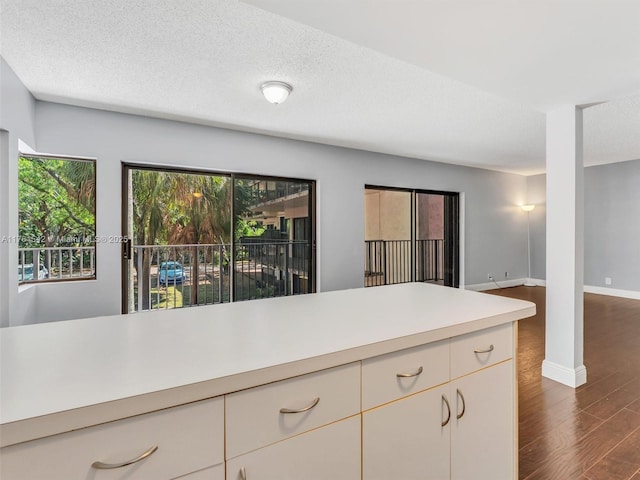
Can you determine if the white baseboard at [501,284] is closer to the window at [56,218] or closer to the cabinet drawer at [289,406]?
the cabinet drawer at [289,406]

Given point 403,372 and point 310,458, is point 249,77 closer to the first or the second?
point 403,372

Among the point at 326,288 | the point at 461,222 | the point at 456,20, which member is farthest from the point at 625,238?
the point at 456,20

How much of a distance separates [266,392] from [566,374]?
116 inches

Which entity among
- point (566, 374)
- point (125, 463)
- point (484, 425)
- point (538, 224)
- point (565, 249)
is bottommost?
point (566, 374)

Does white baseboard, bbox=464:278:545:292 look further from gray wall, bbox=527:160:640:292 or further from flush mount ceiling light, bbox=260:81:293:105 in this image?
flush mount ceiling light, bbox=260:81:293:105

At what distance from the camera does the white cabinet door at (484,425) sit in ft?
3.94

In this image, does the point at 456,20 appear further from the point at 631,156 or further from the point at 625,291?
the point at 625,291

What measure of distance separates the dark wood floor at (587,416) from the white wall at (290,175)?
2.63 m

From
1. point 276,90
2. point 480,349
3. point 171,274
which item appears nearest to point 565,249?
point 480,349

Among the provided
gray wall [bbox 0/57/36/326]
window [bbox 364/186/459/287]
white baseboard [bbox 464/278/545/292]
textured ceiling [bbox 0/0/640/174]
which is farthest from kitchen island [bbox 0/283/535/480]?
white baseboard [bbox 464/278/545/292]

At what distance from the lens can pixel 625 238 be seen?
573 cm

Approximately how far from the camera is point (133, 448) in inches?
26.6

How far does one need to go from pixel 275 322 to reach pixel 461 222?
19.2ft

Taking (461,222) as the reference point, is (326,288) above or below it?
below
